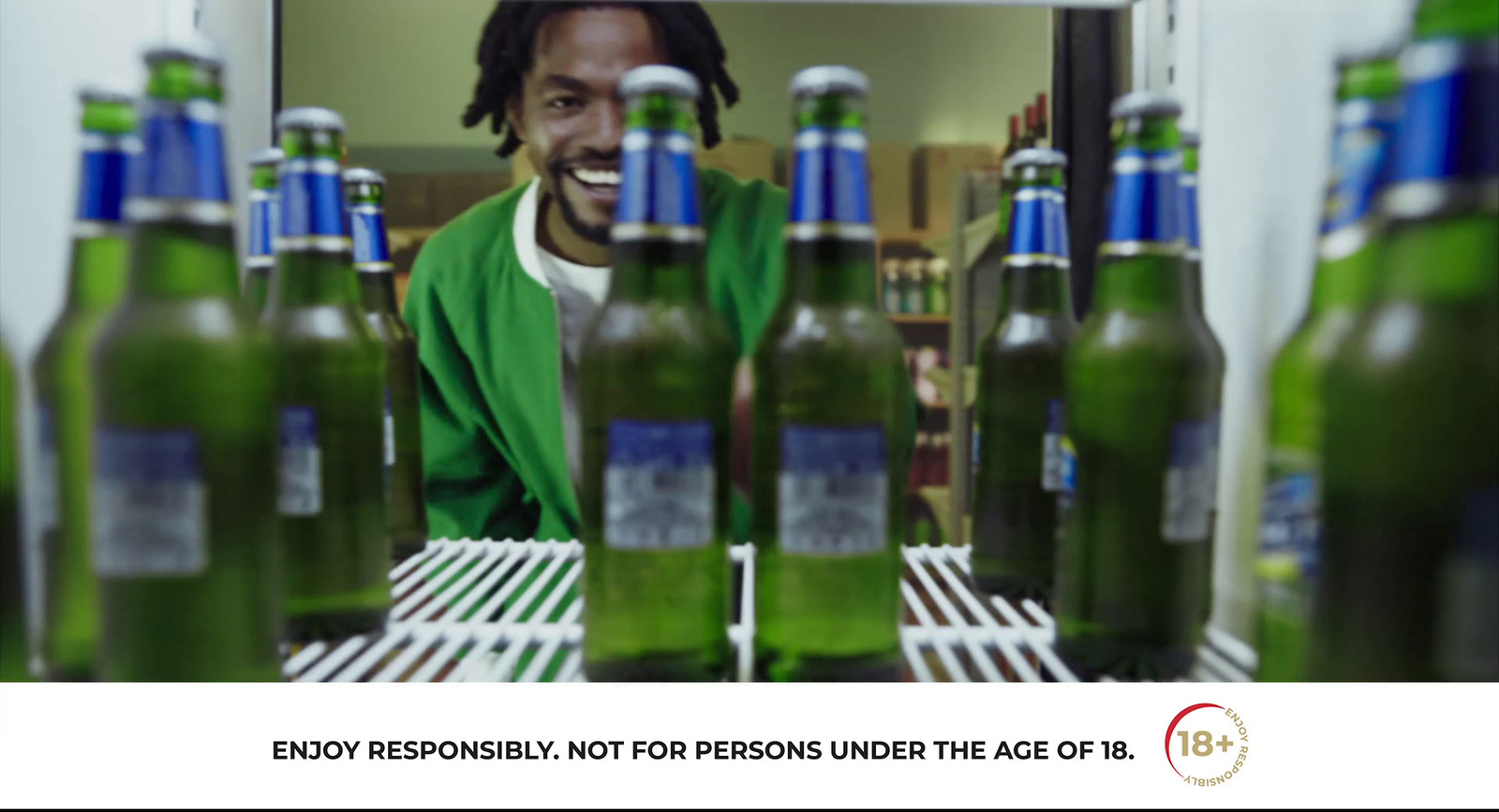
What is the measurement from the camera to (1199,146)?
2.26ft

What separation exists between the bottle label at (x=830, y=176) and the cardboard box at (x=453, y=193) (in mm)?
529

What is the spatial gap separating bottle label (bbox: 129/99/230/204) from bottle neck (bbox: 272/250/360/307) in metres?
0.13

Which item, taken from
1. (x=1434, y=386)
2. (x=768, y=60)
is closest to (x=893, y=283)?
(x=768, y=60)

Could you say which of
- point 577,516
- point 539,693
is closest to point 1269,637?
point 539,693

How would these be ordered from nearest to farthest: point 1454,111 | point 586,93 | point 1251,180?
point 1454,111 → point 1251,180 → point 586,93

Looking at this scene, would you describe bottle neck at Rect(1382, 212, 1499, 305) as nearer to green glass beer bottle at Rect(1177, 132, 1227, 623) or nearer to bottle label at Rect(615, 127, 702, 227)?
green glass beer bottle at Rect(1177, 132, 1227, 623)

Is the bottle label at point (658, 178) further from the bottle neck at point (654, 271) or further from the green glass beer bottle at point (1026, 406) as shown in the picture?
the green glass beer bottle at point (1026, 406)

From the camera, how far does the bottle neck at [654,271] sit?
0.58 meters

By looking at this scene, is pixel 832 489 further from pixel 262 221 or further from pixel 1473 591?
pixel 262 221

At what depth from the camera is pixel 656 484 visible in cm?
54

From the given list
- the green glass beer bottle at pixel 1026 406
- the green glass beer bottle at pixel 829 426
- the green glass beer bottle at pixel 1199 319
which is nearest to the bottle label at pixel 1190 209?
the green glass beer bottle at pixel 1199 319

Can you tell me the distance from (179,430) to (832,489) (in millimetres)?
388

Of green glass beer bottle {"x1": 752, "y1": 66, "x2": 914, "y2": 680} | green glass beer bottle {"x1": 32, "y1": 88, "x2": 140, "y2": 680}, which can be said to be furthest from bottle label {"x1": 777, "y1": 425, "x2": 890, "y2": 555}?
green glass beer bottle {"x1": 32, "y1": 88, "x2": 140, "y2": 680}

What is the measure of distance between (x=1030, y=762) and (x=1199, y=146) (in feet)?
1.59
